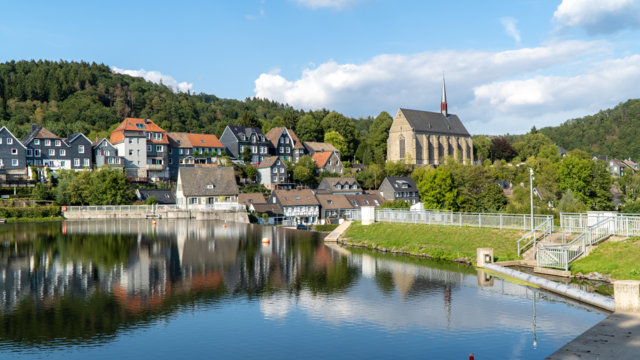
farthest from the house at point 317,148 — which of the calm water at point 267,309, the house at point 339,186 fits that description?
the calm water at point 267,309

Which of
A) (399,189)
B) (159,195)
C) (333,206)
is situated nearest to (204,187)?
(159,195)

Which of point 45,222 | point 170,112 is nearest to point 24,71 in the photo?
point 170,112

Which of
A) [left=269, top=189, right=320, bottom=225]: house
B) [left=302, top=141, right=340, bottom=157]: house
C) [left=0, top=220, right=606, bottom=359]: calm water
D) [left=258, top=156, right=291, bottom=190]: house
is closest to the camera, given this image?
[left=0, top=220, right=606, bottom=359]: calm water

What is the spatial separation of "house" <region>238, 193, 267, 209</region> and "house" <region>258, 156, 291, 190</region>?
12.4 meters

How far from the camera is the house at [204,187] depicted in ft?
284

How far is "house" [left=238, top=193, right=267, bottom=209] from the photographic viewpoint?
8689 centimetres

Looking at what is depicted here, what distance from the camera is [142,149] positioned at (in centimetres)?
10256

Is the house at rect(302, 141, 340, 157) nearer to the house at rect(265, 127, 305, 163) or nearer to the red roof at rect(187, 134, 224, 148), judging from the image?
the house at rect(265, 127, 305, 163)

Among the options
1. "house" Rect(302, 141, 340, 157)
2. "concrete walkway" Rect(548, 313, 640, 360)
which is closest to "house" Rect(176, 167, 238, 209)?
"house" Rect(302, 141, 340, 157)

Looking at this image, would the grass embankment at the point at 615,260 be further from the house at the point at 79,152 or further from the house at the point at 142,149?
the house at the point at 79,152

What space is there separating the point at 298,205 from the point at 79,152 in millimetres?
45907

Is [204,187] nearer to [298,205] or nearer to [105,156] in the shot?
[298,205]

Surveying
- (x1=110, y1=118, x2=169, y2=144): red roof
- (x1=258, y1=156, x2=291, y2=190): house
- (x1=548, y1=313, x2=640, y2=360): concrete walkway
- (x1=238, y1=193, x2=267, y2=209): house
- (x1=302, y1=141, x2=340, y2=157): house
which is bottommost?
(x1=548, y1=313, x2=640, y2=360): concrete walkway

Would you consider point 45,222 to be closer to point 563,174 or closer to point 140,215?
point 140,215
